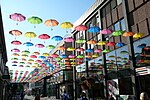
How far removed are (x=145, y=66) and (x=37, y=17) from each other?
10.5 metres

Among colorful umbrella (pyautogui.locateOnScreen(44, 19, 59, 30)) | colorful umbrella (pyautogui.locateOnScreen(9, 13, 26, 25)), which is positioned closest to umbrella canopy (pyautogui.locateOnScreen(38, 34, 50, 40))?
colorful umbrella (pyautogui.locateOnScreen(44, 19, 59, 30))

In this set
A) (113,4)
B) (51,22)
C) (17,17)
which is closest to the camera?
(17,17)

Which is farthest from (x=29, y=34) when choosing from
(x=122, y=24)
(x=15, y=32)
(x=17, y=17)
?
(x=122, y=24)

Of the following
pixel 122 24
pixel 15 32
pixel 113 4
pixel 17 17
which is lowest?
pixel 15 32

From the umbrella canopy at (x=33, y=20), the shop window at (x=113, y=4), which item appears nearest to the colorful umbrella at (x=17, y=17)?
the umbrella canopy at (x=33, y=20)

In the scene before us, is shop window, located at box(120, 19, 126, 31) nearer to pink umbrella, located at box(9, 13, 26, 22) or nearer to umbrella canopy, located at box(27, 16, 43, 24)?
umbrella canopy, located at box(27, 16, 43, 24)

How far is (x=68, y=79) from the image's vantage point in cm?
4269

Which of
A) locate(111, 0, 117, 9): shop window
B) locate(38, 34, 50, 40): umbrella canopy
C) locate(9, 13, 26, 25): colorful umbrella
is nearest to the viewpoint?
locate(9, 13, 26, 25): colorful umbrella

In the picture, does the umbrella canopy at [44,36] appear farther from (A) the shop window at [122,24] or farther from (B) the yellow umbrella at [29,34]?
(A) the shop window at [122,24]

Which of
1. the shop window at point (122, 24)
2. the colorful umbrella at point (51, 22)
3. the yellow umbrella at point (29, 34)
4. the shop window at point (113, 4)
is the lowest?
the yellow umbrella at point (29, 34)

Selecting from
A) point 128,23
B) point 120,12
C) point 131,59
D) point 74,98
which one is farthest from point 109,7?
point 74,98

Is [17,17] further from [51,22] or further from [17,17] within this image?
[51,22]

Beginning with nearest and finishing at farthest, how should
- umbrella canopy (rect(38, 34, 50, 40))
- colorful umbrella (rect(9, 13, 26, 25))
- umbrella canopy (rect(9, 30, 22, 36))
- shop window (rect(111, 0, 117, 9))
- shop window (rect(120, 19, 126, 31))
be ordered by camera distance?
colorful umbrella (rect(9, 13, 26, 25)) < umbrella canopy (rect(9, 30, 22, 36)) < umbrella canopy (rect(38, 34, 50, 40)) < shop window (rect(120, 19, 126, 31)) < shop window (rect(111, 0, 117, 9))

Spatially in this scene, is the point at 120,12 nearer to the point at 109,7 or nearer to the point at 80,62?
the point at 109,7
